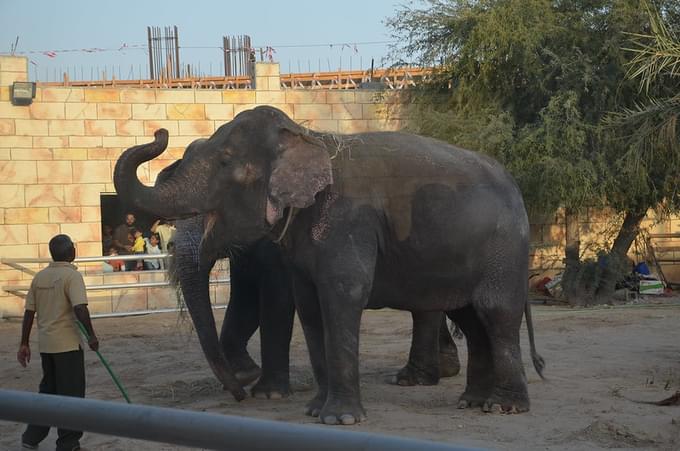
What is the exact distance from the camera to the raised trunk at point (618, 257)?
693 inches

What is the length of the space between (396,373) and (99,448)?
3.83 m

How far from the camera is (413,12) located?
19.3 meters

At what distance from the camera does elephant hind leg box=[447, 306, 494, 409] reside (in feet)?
27.8

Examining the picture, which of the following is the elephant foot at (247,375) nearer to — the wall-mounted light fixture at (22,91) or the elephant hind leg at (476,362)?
the elephant hind leg at (476,362)

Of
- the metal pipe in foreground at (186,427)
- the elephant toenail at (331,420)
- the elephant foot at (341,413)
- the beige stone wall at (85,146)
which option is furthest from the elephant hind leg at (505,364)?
the beige stone wall at (85,146)

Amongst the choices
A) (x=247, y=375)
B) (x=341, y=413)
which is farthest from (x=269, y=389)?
(x=341, y=413)

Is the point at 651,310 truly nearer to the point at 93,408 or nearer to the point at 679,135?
the point at 679,135

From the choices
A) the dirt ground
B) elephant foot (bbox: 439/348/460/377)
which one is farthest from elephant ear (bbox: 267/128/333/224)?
elephant foot (bbox: 439/348/460/377)

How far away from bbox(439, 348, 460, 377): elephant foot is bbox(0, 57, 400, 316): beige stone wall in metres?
8.30

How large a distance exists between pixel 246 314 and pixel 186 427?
773 centimetres

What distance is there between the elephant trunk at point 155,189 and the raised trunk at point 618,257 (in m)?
11.1

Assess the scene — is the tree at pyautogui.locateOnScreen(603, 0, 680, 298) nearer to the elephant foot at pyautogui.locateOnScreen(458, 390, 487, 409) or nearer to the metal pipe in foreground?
the elephant foot at pyautogui.locateOnScreen(458, 390, 487, 409)

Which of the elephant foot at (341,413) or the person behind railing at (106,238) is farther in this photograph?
the person behind railing at (106,238)

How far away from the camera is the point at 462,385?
998cm
